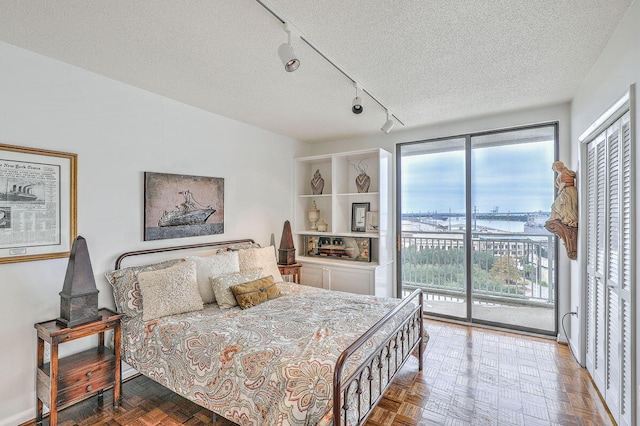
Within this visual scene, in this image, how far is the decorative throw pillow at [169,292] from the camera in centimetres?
249

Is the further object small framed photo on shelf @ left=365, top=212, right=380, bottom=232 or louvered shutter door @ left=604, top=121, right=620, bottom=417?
small framed photo on shelf @ left=365, top=212, right=380, bottom=232

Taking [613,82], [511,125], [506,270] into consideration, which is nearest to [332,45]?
[613,82]

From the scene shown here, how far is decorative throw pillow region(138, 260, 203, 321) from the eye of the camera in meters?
2.49

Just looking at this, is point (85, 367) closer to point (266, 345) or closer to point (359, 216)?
point (266, 345)

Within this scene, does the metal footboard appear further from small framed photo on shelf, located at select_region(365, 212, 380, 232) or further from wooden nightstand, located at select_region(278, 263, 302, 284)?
wooden nightstand, located at select_region(278, 263, 302, 284)

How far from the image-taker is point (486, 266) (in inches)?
157

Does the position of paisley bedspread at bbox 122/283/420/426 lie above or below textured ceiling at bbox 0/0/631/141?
below

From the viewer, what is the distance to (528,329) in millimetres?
3754

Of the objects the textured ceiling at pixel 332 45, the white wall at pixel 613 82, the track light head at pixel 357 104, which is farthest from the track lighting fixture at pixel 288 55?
the white wall at pixel 613 82

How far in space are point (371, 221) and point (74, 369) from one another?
3454 millimetres

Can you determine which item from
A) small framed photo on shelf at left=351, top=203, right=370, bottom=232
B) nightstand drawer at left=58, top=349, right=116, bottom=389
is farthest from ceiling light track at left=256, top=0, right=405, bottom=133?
nightstand drawer at left=58, top=349, right=116, bottom=389

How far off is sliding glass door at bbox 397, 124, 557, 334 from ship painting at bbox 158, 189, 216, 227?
262 cm

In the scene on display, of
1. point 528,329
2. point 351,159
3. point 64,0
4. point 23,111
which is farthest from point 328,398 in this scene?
point 351,159

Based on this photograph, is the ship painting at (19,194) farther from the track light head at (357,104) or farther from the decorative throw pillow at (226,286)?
the track light head at (357,104)
